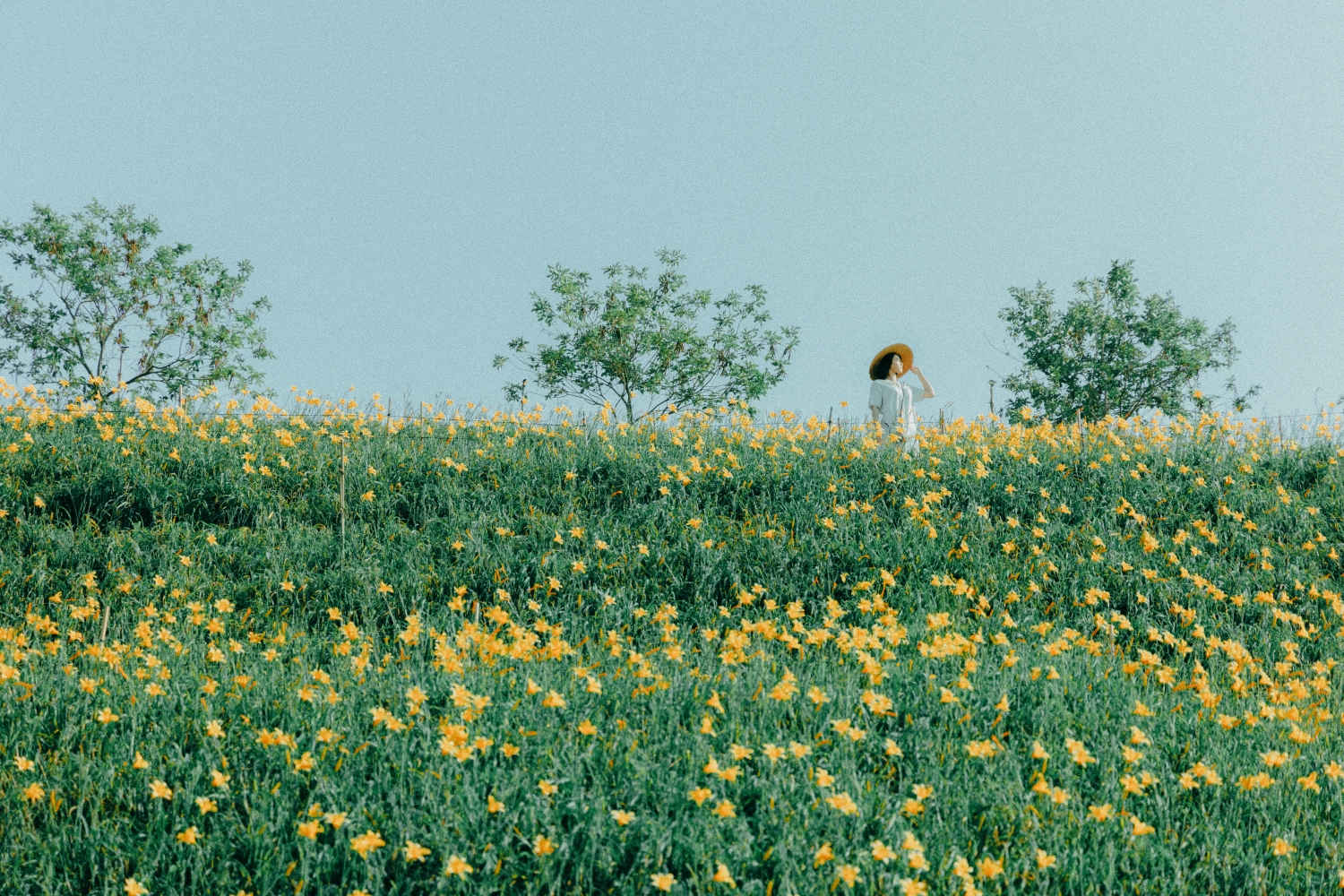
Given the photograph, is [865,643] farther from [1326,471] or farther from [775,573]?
[1326,471]

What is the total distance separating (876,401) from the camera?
10.3 metres

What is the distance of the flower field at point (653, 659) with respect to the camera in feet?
9.50

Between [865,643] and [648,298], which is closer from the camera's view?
[865,643]

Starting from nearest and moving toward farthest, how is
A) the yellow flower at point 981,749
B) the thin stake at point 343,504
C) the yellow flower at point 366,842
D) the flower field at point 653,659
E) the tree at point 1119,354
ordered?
the yellow flower at point 366,842 → the flower field at point 653,659 → the yellow flower at point 981,749 → the thin stake at point 343,504 → the tree at point 1119,354

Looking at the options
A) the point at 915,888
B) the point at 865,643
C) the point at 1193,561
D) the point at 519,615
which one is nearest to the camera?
the point at 915,888

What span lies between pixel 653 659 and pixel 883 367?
688cm

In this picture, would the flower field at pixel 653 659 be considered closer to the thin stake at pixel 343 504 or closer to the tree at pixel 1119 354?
the thin stake at pixel 343 504

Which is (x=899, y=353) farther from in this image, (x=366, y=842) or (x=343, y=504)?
(x=366, y=842)

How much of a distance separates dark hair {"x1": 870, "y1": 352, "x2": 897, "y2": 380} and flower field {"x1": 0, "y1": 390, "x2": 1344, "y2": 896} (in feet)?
5.49

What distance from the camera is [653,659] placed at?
482cm

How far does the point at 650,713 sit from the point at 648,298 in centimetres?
2546

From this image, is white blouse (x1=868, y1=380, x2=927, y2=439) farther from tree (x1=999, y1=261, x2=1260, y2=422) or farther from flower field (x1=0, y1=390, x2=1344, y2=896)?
tree (x1=999, y1=261, x2=1260, y2=422)

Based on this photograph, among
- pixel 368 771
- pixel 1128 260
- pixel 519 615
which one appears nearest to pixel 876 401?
pixel 519 615

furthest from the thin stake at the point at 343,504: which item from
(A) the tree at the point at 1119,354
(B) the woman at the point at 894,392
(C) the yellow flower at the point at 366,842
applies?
(A) the tree at the point at 1119,354
